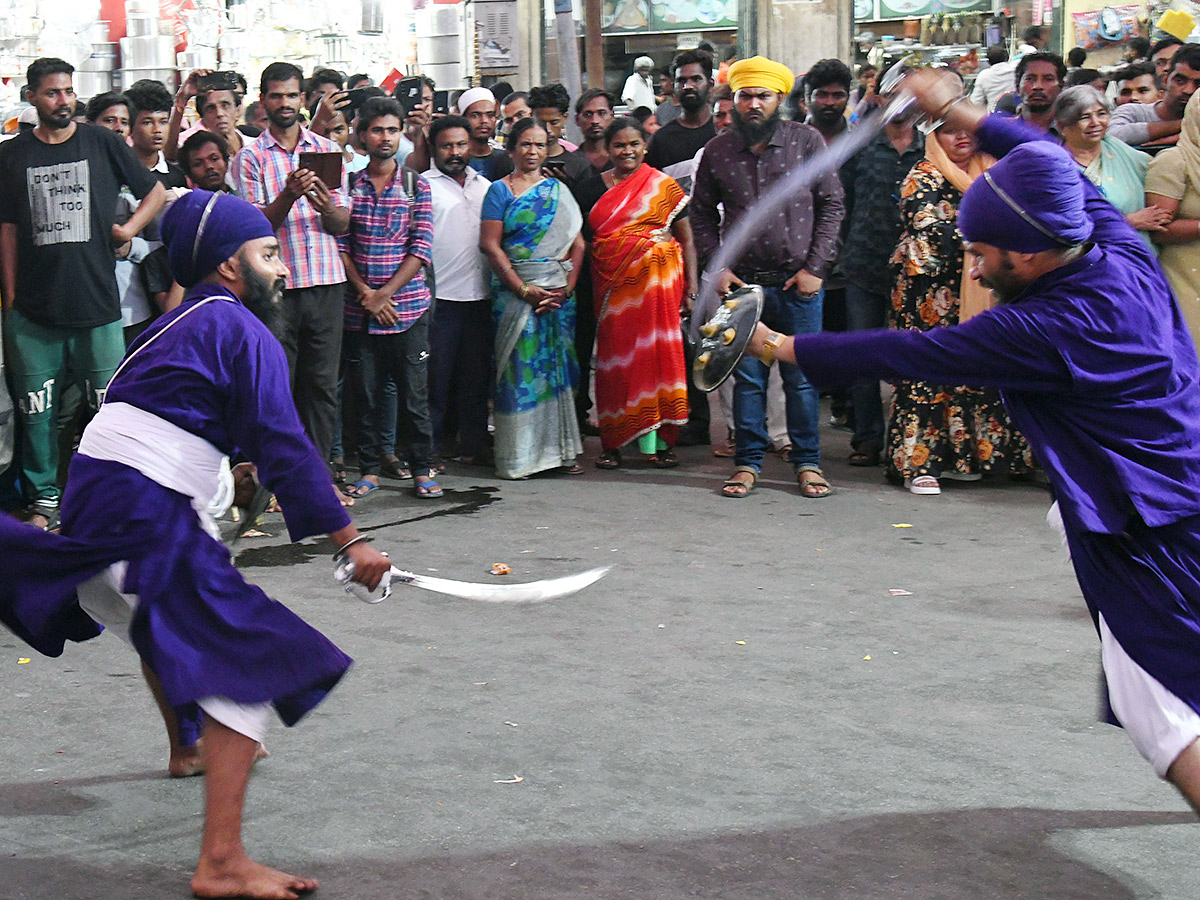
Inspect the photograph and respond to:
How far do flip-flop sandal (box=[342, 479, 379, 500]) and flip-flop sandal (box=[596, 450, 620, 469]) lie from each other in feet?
4.42

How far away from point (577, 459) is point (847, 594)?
3068mm

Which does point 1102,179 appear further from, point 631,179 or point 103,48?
point 103,48

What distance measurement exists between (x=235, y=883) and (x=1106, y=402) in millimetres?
2148

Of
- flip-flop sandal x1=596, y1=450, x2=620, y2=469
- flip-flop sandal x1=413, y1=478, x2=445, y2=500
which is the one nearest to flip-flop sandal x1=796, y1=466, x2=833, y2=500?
flip-flop sandal x1=596, y1=450, x2=620, y2=469

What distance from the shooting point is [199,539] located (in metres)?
3.31

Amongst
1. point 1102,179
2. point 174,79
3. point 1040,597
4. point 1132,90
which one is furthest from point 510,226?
point 174,79

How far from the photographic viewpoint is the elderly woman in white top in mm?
6934

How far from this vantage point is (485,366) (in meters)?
8.13

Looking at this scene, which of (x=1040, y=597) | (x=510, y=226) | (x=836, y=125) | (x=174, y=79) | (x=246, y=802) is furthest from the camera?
(x=174, y=79)

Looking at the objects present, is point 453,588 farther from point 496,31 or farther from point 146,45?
point 146,45

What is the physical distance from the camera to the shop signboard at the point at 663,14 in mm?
16891

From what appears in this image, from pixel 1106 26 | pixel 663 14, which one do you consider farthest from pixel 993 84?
pixel 663 14

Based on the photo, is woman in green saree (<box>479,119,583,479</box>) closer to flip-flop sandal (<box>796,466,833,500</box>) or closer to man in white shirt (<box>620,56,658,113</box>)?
flip-flop sandal (<box>796,466,833,500</box>)

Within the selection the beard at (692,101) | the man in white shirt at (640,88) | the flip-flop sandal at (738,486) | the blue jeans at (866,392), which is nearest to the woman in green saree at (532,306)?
the flip-flop sandal at (738,486)
